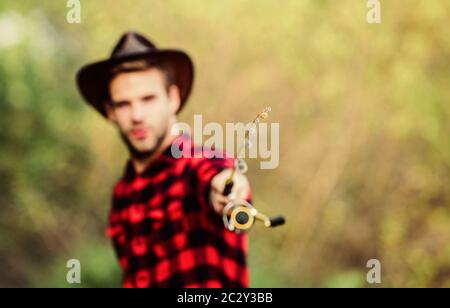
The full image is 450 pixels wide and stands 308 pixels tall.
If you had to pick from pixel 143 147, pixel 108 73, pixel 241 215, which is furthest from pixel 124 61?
pixel 241 215

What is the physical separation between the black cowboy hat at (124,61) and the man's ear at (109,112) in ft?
0.06

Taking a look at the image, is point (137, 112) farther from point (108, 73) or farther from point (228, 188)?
point (228, 188)

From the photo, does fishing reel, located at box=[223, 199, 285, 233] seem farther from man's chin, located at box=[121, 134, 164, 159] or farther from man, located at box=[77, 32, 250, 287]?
man's chin, located at box=[121, 134, 164, 159]

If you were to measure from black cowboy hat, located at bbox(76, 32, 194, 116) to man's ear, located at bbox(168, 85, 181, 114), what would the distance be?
17mm

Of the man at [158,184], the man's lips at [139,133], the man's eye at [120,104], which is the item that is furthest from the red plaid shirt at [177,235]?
the man's eye at [120,104]

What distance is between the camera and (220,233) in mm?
2535

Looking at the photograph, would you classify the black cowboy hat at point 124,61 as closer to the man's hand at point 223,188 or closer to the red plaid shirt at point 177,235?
the red plaid shirt at point 177,235

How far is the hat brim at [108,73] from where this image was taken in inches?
108

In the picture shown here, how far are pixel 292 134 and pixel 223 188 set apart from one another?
95cm

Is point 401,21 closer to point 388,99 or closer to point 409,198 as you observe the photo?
point 388,99

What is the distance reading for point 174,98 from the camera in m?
2.81

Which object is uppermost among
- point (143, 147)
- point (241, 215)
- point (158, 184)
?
point (143, 147)

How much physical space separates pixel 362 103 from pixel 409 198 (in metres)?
0.46
